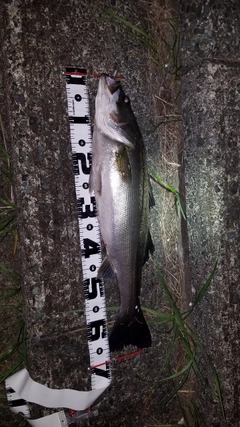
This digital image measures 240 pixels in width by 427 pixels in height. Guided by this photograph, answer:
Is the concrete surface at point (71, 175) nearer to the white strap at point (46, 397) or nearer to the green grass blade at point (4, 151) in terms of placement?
the white strap at point (46, 397)

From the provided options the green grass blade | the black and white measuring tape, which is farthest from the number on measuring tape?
the green grass blade

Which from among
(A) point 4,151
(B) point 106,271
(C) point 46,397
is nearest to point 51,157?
(A) point 4,151

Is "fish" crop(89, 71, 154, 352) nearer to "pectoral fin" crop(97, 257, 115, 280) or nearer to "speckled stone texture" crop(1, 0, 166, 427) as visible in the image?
"pectoral fin" crop(97, 257, 115, 280)

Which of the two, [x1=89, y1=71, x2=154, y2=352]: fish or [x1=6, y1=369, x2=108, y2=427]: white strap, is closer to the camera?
[x1=89, y1=71, x2=154, y2=352]: fish

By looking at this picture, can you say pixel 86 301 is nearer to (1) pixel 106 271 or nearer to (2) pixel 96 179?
(1) pixel 106 271

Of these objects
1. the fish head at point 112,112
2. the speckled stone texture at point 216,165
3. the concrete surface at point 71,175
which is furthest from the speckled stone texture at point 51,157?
the speckled stone texture at point 216,165

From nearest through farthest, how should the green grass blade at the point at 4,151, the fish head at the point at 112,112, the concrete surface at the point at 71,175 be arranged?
the fish head at the point at 112,112
the concrete surface at the point at 71,175
the green grass blade at the point at 4,151

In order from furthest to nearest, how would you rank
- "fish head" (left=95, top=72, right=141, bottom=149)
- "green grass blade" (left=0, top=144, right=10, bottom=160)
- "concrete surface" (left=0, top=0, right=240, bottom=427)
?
"green grass blade" (left=0, top=144, right=10, bottom=160) → "concrete surface" (left=0, top=0, right=240, bottom=427) → "fish head" (left=95, top=72, right=141, bottom=149)
